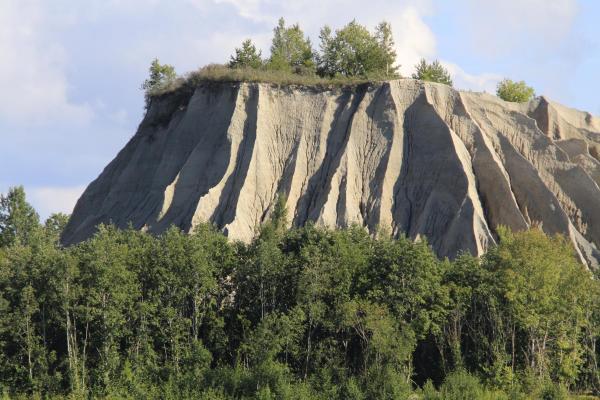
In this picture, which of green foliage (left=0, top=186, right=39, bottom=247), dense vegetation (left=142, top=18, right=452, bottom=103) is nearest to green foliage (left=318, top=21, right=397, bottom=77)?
dense vegetation (left=142, top=18, right=452, bottom=103)

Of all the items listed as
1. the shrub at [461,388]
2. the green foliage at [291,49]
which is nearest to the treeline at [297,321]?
the shrub at [461,388]

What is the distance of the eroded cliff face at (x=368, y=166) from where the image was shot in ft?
207

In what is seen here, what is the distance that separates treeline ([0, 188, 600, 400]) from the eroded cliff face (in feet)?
35.8

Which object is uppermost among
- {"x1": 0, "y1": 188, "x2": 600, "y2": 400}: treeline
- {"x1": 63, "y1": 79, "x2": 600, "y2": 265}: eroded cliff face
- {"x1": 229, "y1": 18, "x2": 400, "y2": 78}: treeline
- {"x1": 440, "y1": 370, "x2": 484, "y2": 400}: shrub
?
{"x1": 229, "y1": 18, "x2": 400, "y2": 78}: treeline

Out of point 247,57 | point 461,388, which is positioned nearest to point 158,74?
point 247,57

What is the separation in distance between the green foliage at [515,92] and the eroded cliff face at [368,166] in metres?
8.84

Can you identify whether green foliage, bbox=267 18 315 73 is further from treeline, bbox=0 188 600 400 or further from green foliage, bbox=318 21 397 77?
treeline, bbox=0 188 600 400

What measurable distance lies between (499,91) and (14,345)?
4651 centimetres

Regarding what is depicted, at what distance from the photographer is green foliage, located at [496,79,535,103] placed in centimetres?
8231

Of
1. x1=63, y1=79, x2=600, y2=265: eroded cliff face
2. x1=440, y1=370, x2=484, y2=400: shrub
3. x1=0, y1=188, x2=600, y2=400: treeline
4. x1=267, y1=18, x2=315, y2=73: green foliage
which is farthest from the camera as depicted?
x1=267, y1=18, x2=315, y2=73: green foliage

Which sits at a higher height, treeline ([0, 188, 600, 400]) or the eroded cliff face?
the eroded cliff face

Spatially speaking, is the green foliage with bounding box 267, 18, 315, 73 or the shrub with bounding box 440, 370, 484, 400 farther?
the green foliage with bounding box 267, 18, 315, 73

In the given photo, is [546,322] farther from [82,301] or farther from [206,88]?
[206,88]

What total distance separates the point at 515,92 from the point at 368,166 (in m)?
20.6
